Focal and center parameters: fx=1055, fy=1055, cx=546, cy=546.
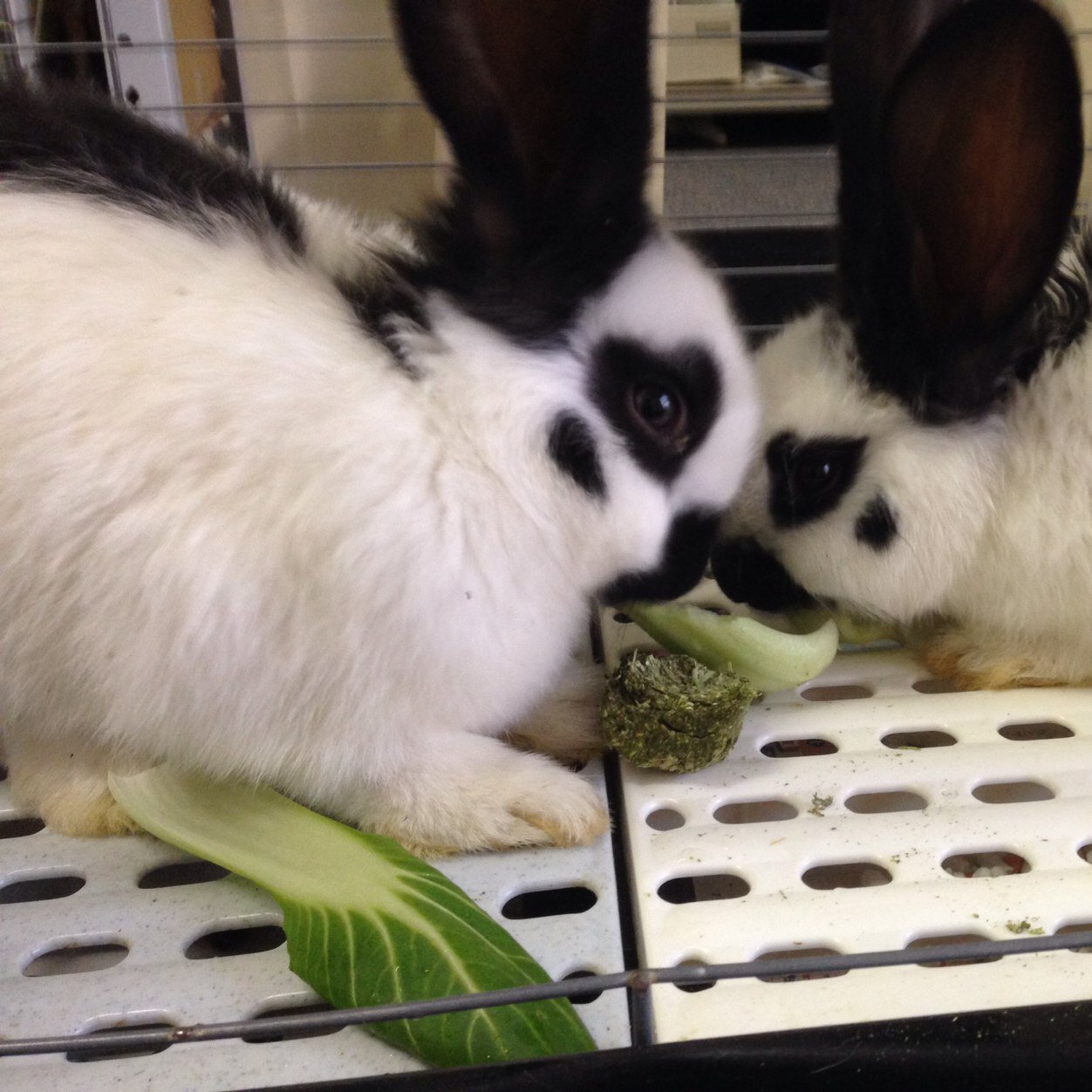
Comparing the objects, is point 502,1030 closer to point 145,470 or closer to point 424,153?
point 145,470

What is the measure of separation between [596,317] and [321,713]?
366 mm

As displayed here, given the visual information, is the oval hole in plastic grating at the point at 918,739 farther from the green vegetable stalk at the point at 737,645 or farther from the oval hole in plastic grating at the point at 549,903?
the oval hole in plastic grating at the point at 549,903

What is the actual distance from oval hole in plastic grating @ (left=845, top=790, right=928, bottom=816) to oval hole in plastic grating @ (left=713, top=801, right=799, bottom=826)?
0.18 ft

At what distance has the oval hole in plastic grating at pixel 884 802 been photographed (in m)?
0.92

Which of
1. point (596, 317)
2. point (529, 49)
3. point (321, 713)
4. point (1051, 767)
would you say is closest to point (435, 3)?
point (529, 49)

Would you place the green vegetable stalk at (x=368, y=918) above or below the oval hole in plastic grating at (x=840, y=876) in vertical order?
above

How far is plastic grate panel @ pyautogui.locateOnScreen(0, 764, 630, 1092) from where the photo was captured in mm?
671

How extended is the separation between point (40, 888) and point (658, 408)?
0.65 meters

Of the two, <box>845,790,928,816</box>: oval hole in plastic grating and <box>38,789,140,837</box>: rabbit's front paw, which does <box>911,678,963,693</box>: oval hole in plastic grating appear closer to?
<box>845,790,928,816</box>: oval hole in plastic grating

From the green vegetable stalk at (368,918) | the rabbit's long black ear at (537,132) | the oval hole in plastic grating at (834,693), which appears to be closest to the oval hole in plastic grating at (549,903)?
the green vegetable stalk at (368,918)

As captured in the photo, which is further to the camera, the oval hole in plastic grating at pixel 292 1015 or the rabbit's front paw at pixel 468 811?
the rabbit's front paw at pixel 468 811

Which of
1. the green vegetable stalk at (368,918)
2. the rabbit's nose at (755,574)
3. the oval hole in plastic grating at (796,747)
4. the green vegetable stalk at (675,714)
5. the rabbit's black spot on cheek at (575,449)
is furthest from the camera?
the rabbit's nose at (755,574)

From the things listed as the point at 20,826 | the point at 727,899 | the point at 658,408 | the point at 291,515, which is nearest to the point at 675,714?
the point at 727,899

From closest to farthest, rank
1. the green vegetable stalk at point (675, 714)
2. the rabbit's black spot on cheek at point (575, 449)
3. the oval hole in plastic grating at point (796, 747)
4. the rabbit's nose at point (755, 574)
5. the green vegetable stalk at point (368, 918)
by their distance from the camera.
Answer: the green vegetable stalk at point (368, 918) < the rabbit's black spot on cheek at point (575, 449) < the green vegetable stalk at point (675, 714) < the oval hole in plastic grating at point (796, 747) < the rabbit's nose at point (755, 574)
